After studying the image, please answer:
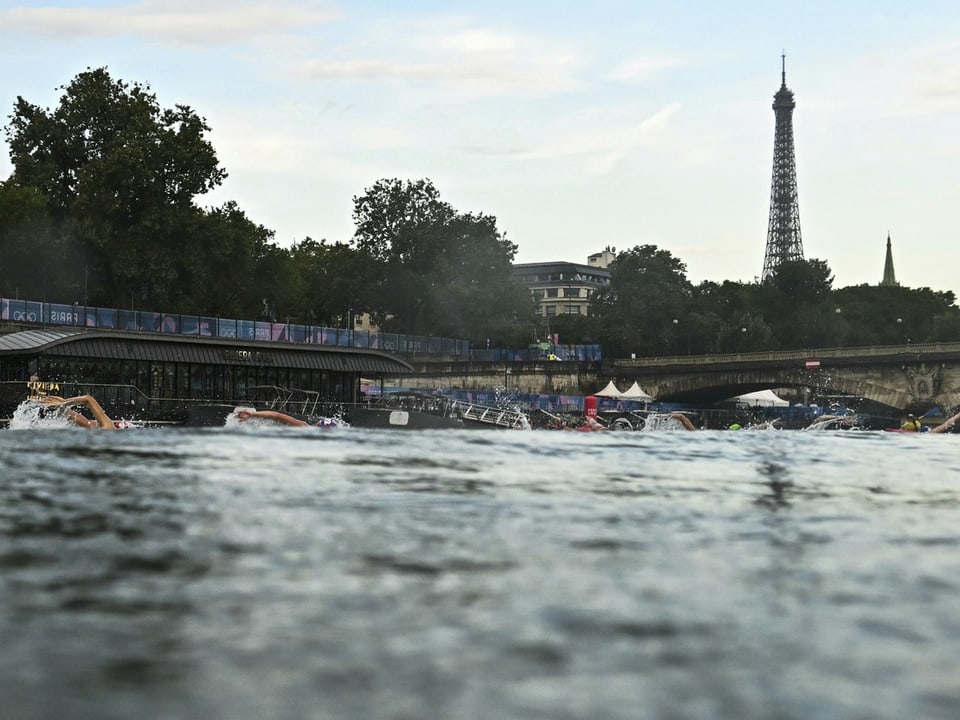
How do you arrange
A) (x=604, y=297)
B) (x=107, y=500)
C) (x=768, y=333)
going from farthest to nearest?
(x=604, y=297) < (x=768, y=333) < (x=107, y=500)

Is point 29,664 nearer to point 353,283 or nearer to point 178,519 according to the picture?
point 178,519

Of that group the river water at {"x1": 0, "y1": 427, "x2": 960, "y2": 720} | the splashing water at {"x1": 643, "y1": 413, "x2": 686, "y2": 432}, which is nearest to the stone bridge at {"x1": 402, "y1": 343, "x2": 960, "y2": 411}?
the splashing water at {"x1": 643, "y1": 413, "x2": 686, "y2": 432}

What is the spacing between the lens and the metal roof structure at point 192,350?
4772cm

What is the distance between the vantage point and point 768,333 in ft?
412

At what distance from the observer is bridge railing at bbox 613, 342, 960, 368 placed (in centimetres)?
8350

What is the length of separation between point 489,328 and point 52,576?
87.4 m

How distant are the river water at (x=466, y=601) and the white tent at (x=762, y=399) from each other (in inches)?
3264

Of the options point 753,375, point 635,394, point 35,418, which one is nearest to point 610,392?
point 635,394

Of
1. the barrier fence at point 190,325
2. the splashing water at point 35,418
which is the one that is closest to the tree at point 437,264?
the barrier fence at point 190,325

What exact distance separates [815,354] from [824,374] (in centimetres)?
174

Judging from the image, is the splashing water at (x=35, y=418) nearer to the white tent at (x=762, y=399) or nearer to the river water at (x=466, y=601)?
the river water at (x=466, y=601)

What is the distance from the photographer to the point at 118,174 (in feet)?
230

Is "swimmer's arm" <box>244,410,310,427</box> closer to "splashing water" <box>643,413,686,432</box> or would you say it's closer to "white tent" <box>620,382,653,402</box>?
"splashing water" <box>643,413,686,432</box>

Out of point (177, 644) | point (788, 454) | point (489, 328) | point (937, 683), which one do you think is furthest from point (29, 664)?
point (489, 328)
